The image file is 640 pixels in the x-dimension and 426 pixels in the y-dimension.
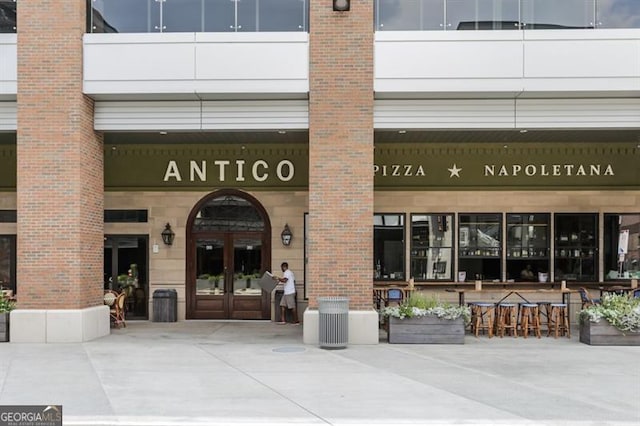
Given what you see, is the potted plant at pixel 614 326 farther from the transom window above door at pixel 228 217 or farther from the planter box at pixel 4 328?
the planter box at pixel 4 328

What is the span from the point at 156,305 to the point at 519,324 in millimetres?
9579

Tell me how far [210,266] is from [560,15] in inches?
434

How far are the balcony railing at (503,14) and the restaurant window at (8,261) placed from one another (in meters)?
12.1

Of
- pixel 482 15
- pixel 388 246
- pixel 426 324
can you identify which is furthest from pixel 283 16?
pixel 426 324

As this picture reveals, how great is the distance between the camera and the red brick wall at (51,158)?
13.2m

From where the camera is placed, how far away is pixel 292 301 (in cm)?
1667

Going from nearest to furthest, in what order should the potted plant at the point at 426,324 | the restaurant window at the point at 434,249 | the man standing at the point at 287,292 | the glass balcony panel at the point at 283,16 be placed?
the potted plant at the point at 426,324, the glass balcony panel at the point at 283,16, the man standing at the point at 287,292, the restaurant window at the point at 434,249

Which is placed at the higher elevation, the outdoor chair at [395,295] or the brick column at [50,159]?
the brick column at [50,159]

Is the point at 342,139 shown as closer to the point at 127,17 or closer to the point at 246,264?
the point at 127,17

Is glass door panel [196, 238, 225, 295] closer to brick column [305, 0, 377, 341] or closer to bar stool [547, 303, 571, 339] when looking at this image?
brick column [305, 0, 377, 341]

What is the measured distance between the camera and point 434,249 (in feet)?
57.2

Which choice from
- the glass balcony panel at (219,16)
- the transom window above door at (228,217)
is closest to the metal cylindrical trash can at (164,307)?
the transom window above door at (228,217)

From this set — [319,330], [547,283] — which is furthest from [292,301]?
[547,283]

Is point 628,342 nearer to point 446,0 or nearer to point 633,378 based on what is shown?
point 633,378
